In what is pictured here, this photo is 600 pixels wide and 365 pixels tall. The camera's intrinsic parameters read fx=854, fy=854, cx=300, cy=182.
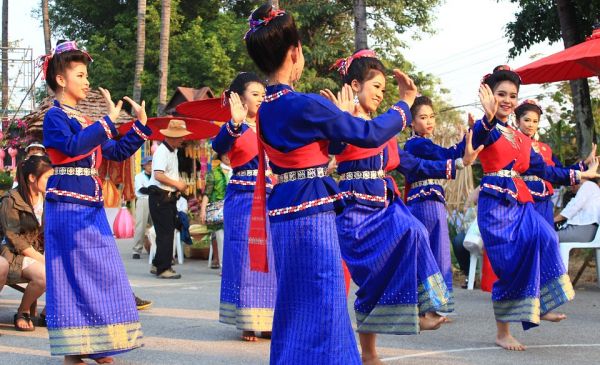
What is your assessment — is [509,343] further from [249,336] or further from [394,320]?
[249,336]

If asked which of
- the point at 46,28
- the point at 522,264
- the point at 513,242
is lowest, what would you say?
the point at 522,264

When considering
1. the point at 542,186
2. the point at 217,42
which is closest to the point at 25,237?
the point at 542,186

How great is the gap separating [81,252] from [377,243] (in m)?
1.80

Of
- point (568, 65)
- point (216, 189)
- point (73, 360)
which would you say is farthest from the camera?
point (216, 189)

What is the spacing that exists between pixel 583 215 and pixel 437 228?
2.56 m

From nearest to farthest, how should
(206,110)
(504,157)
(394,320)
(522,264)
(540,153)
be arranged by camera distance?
(394,320), (522,264), (504,157), (540,153), (206,110)

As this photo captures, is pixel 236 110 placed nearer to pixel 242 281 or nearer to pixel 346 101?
pixel 242 281

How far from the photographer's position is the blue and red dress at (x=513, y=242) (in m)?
5.79

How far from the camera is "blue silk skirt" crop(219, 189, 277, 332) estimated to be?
6219mm

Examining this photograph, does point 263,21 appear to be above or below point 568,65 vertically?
below

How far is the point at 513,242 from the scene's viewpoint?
19.4 feet

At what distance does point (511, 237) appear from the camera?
5906 millimetres

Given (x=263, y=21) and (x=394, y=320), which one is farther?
(x=394, y=320)

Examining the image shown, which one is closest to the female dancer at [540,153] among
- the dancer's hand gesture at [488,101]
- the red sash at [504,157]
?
the red sash at [504,157]
